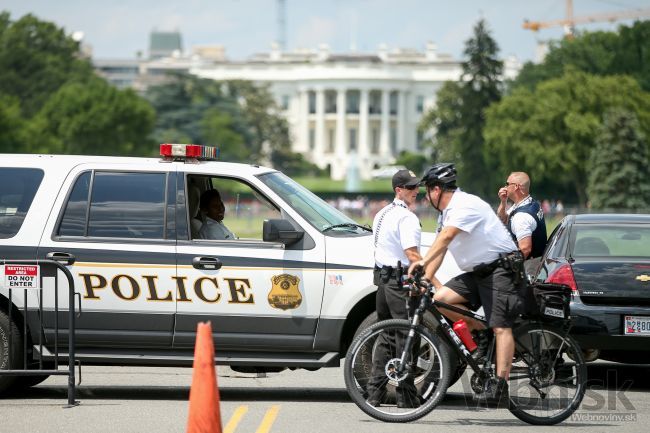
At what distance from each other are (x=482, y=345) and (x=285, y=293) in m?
1.82

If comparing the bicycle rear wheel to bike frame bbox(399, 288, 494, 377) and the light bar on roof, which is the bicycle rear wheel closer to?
bike frame bbox(399, 288, 494, 377)

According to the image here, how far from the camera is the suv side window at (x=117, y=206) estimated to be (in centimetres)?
1072

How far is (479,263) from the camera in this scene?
938 cm

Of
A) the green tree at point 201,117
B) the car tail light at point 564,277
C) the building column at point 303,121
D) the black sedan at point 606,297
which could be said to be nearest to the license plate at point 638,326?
the black sedan at point 606,297

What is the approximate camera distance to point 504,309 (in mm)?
9289

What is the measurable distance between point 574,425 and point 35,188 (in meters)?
4.64

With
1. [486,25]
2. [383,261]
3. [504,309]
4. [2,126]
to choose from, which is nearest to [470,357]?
[504,309]

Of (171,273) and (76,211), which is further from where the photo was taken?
(76,211)

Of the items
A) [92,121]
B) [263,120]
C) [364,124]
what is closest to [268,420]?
[92,121]

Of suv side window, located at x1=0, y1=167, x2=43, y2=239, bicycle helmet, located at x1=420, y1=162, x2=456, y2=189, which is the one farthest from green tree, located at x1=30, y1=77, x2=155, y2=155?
bicycle helmet, located at x1=420, y1=162, x2=456, y2=189

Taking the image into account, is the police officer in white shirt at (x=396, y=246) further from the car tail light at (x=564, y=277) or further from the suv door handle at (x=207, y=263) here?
the car tail light at (x=564, y=277)

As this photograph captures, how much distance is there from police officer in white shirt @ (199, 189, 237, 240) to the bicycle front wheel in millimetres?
2302

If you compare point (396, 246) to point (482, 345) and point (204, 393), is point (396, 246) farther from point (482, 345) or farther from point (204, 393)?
point (204, 393)

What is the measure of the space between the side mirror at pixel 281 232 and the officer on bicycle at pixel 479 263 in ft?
4.64
